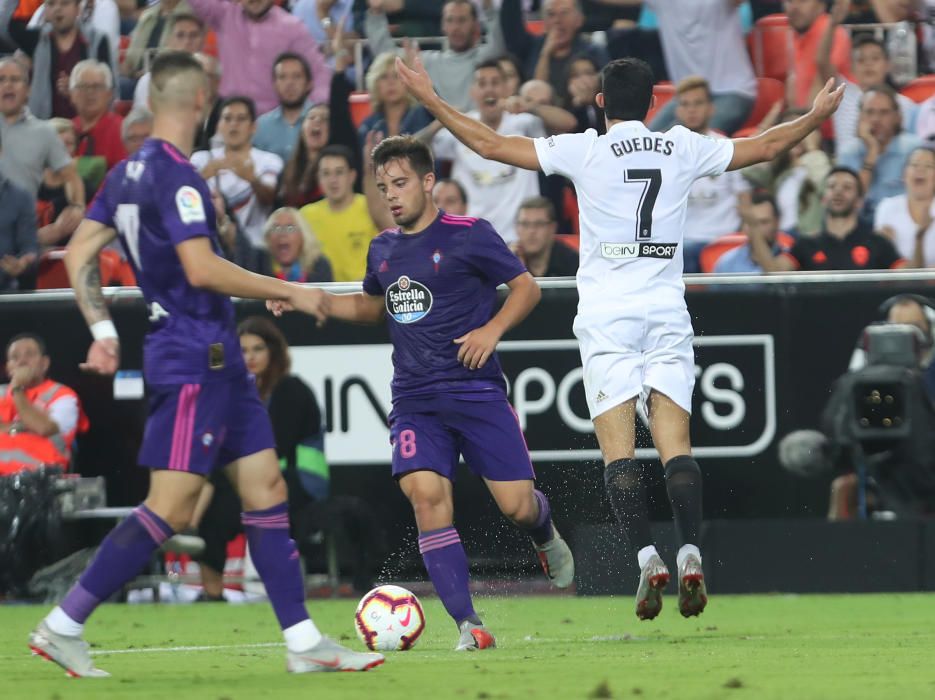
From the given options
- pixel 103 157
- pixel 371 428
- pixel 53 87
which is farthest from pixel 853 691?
pixel 53 87

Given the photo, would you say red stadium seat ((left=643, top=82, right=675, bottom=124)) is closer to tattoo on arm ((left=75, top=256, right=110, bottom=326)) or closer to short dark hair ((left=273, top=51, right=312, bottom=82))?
short dark hair ((left=273, top=51, right=312, bottom=82))

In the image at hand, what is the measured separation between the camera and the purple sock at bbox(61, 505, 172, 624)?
6227 mm

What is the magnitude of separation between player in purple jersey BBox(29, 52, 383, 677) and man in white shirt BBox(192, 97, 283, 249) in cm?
638

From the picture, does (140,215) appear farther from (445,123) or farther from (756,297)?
(756,297)

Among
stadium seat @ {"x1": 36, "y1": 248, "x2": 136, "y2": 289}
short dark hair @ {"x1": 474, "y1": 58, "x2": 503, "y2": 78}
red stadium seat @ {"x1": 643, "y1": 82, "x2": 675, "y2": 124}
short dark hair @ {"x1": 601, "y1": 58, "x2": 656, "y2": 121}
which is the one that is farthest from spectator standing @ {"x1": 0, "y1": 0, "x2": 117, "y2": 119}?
short dark hair @ {"x1": 601, "y1": 58, "x2": 656, "y2": 121}

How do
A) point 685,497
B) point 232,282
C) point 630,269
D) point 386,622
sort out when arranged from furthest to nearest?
point 386,622, point 630,269, point 685,497, point 232,282

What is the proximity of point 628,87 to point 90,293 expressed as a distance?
8.11 feet

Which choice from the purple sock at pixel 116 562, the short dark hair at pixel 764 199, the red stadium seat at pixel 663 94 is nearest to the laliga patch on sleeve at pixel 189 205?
the purple sock at pixel 116 562

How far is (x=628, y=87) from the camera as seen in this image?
7.59 metres

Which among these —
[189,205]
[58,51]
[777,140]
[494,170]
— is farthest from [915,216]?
[189,205]

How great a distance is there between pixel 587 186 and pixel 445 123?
2.15ft

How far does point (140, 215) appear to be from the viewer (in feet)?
20.9

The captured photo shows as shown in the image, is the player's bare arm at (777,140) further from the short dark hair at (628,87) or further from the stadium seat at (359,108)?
the stadium seat at (359,108)

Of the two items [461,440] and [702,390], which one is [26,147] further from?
[461,440]
